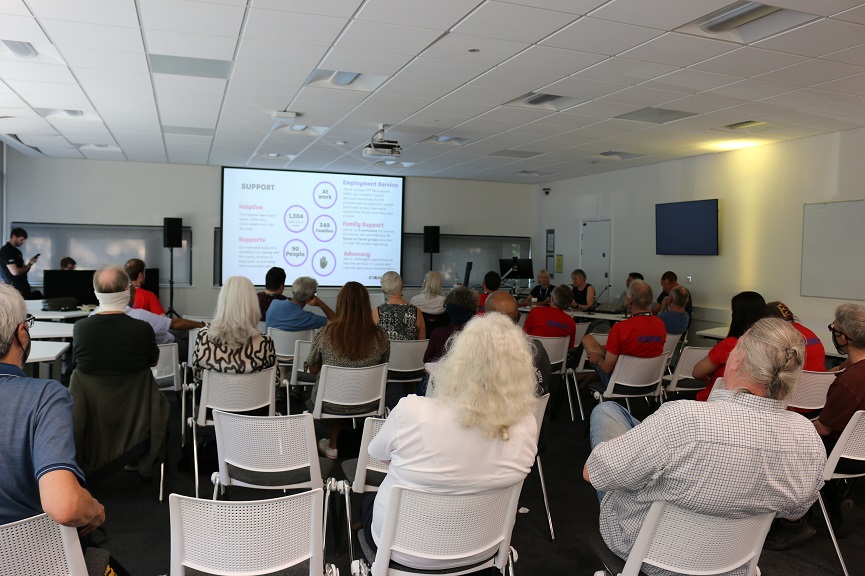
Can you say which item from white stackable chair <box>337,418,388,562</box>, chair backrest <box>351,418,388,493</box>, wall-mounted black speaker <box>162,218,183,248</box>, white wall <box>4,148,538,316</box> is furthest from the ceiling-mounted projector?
chair backrest <box>351,418,388,493</box>

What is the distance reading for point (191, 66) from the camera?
5.50 meters

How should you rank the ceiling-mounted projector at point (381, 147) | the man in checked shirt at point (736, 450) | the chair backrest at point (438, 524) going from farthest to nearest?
the ceiling-mounted projector at point (381, 147) < the chair backrest at point (438, 524) < the man in checked shirt at point (736, 450)

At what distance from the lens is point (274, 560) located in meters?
1.86

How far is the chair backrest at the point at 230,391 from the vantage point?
384 centimetres

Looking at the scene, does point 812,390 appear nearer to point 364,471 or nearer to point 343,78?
point 364,471

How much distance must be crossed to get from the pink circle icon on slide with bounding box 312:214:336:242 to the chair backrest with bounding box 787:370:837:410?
30.2 ft

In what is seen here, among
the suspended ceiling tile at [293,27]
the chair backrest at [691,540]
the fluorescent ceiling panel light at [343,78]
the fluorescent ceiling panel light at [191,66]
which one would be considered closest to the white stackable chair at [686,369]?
the chair backrest at [691,540]

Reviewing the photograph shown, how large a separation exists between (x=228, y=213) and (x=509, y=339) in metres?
10.3

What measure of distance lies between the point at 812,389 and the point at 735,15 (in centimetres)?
244

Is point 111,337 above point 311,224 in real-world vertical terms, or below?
below

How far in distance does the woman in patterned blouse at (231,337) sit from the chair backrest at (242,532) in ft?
7.36

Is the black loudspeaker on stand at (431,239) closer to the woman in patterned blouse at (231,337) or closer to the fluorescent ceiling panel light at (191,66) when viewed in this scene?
the fluorescent ceiling panel light at (191,66)

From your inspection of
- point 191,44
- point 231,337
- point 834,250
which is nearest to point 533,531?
point 231,337

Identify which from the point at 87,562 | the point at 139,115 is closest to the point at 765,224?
the point at 139,115
